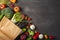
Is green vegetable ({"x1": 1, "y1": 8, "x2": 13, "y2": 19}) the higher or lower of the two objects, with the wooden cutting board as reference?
higher

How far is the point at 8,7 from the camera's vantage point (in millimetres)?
2205

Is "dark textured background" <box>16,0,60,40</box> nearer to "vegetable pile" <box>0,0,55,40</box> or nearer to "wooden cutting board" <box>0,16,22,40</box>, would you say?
"vegetable pile" <box>0,0,55,40</box>

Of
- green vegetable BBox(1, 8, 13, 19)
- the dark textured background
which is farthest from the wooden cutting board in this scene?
the dark textured background

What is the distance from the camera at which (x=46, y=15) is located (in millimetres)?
2137

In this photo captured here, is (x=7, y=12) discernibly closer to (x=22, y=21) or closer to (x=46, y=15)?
(x=22, y=21)

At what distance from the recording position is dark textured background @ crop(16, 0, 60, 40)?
6.97 feet

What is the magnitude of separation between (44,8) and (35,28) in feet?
0.69

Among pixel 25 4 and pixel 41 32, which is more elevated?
pixel 25 4

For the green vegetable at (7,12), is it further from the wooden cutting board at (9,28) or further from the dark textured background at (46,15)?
the dark textured background at (46,15)

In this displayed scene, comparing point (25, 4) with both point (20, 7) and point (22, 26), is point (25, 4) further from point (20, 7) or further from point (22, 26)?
point (22, 26)

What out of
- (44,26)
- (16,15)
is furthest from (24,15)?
(44,26)

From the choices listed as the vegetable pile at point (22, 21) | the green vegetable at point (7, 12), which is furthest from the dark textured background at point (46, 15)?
the green vegetable at point (7, 12)

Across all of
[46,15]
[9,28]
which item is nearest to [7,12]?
[9,28]

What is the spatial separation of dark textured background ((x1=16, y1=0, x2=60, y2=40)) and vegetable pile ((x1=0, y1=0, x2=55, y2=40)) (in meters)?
0.05
